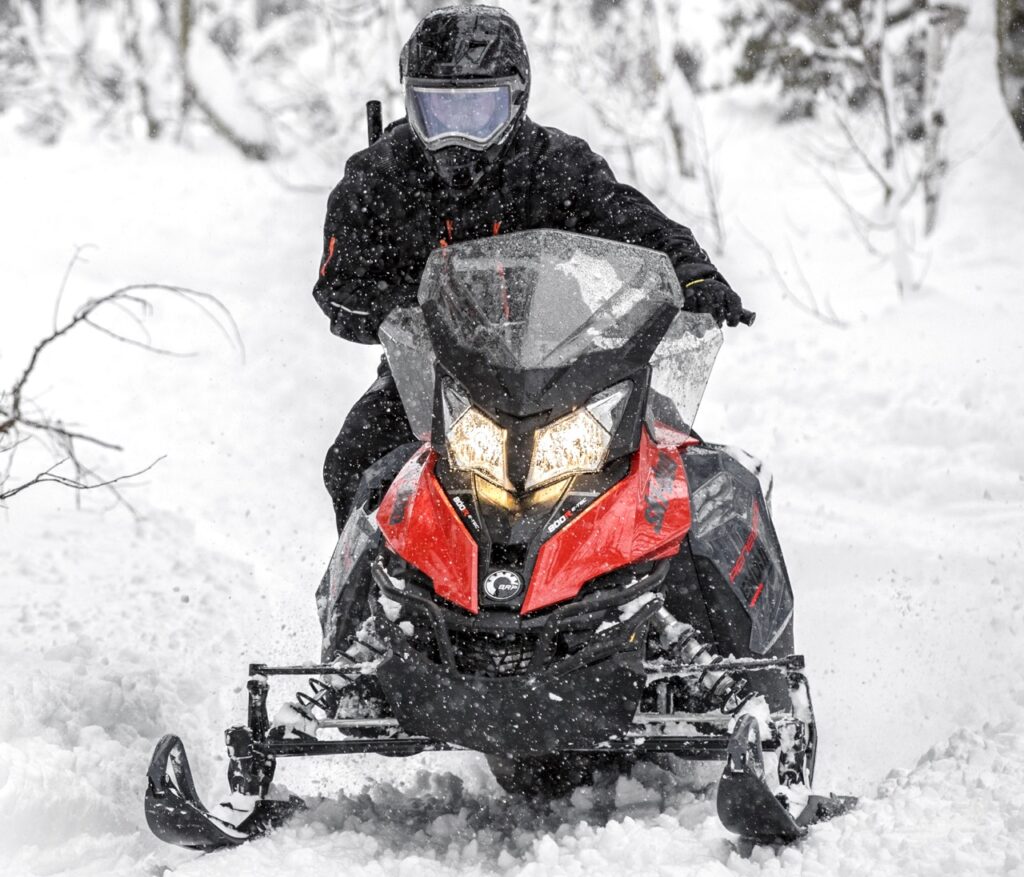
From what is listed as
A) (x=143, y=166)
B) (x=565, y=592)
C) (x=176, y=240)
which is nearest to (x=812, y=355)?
(x=176, y=240)

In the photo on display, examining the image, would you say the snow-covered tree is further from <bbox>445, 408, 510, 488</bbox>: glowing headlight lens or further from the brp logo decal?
the brp logo decal

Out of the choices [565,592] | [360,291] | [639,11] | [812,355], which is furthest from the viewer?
[639,11]

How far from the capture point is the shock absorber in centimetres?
339

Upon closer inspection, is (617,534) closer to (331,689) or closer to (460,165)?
(331,689)

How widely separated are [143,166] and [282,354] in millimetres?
7446


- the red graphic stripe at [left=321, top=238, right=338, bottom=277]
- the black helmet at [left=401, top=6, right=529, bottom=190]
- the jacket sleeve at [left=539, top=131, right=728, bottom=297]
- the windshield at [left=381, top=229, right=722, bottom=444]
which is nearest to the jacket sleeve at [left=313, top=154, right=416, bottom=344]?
the red graphic stripe at [left=321, top=238, right=338, bottom=277]

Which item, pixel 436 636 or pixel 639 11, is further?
pixel 639 11

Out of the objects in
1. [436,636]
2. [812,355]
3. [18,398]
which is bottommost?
[812,355]

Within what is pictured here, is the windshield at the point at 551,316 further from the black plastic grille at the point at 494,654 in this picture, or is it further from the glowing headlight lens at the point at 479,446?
the black plastic grille at the point at 494,654

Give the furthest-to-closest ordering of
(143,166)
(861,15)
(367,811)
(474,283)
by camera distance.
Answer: (143,166) → (861,15) → (367,811) → (474,283)

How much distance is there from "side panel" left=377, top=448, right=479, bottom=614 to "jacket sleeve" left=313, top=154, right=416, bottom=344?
2.44 ft

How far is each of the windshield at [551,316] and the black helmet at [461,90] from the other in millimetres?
545

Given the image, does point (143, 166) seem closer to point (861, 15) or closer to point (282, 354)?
point (282, 354)

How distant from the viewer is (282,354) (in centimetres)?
1106
